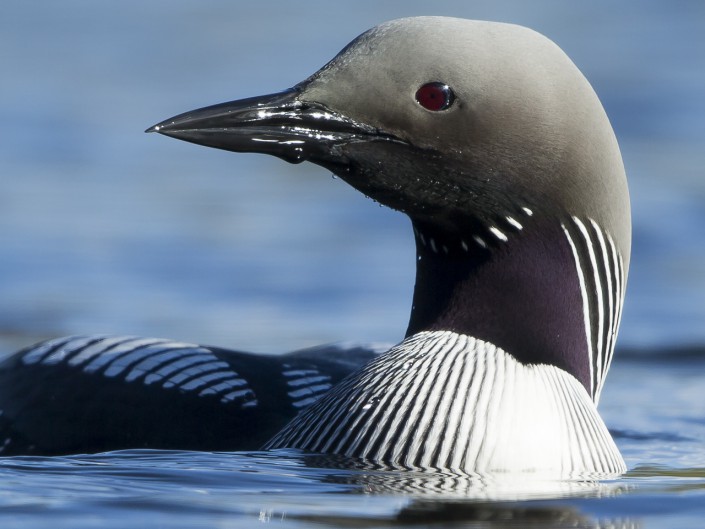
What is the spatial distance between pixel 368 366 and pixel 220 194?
20.6ft

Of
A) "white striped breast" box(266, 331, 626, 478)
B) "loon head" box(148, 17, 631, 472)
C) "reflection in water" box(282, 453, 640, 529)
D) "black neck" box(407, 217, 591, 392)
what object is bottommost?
"reflection in water" box(282, 453, 640, 529)

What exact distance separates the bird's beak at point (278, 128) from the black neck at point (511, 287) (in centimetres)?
37

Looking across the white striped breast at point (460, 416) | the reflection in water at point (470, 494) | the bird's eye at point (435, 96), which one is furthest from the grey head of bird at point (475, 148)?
the reflection in water at point (470, 494)

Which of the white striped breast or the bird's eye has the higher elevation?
the bird's eye

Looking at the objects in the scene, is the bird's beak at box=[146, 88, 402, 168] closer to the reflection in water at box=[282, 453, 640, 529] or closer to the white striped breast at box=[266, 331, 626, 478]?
the white striped breast at box=[266, 331, 626, 478]

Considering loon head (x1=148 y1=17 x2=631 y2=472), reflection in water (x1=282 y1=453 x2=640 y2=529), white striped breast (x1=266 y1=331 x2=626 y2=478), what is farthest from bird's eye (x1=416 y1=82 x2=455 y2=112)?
reflection in water (x1=282 y1=453 x2=640 y2=529)

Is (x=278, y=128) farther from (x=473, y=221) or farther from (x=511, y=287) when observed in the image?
(x=511, y=287)

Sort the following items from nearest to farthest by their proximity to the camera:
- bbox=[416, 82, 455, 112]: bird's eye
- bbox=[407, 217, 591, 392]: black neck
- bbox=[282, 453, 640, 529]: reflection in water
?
bbox=[282, 453, 640, 529]: reflection in water, bbox=[416, 82, 455, 112]: bird's eye, bbox=[407, 217, 591, 392]: black neck

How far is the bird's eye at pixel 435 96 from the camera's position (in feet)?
14.5

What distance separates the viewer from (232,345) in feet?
25.9

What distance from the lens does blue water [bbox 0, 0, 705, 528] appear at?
4.15 meters

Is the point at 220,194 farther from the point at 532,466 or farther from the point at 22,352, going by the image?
the point at 532,466

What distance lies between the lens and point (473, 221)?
459 centimetres

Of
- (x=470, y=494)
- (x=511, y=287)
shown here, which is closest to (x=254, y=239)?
(x=511, y=287)
